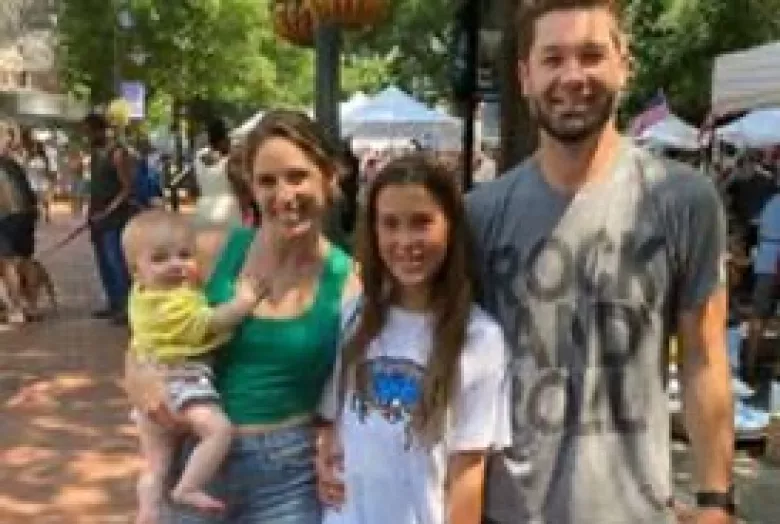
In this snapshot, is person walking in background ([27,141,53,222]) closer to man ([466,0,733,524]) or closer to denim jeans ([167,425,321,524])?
denim jeans ([167,425,321,524])

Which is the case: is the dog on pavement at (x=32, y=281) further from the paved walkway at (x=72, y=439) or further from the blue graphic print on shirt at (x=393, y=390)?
the blue graphic print on shirt at (x=393, y=390)

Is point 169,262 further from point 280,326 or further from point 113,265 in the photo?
point 113,265

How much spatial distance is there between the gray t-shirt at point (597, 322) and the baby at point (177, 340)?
586 mm

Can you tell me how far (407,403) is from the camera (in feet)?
7.50

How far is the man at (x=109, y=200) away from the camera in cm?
1095

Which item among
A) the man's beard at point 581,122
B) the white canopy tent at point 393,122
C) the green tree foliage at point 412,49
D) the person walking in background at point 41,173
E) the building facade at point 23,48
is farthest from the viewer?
the green tree foliage at point 412,49

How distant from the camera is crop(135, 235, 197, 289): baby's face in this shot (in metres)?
2.68

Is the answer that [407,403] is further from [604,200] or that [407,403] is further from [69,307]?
[69,307]

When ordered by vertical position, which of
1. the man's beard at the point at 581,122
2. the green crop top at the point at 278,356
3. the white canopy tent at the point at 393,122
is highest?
the man's beard at the point at 581,122

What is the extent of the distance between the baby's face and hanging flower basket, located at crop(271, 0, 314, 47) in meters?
4.91

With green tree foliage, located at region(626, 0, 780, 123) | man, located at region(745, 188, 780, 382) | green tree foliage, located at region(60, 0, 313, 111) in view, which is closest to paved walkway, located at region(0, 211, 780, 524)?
man, located at region(745, 188, 780, 382)

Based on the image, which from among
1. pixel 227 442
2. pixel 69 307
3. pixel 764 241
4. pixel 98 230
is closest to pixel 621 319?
pixel 227 442

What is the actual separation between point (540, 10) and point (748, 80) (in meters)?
7.81

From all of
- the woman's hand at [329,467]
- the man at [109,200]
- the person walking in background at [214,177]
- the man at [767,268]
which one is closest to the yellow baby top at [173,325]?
the woman's hand at [329,467]
